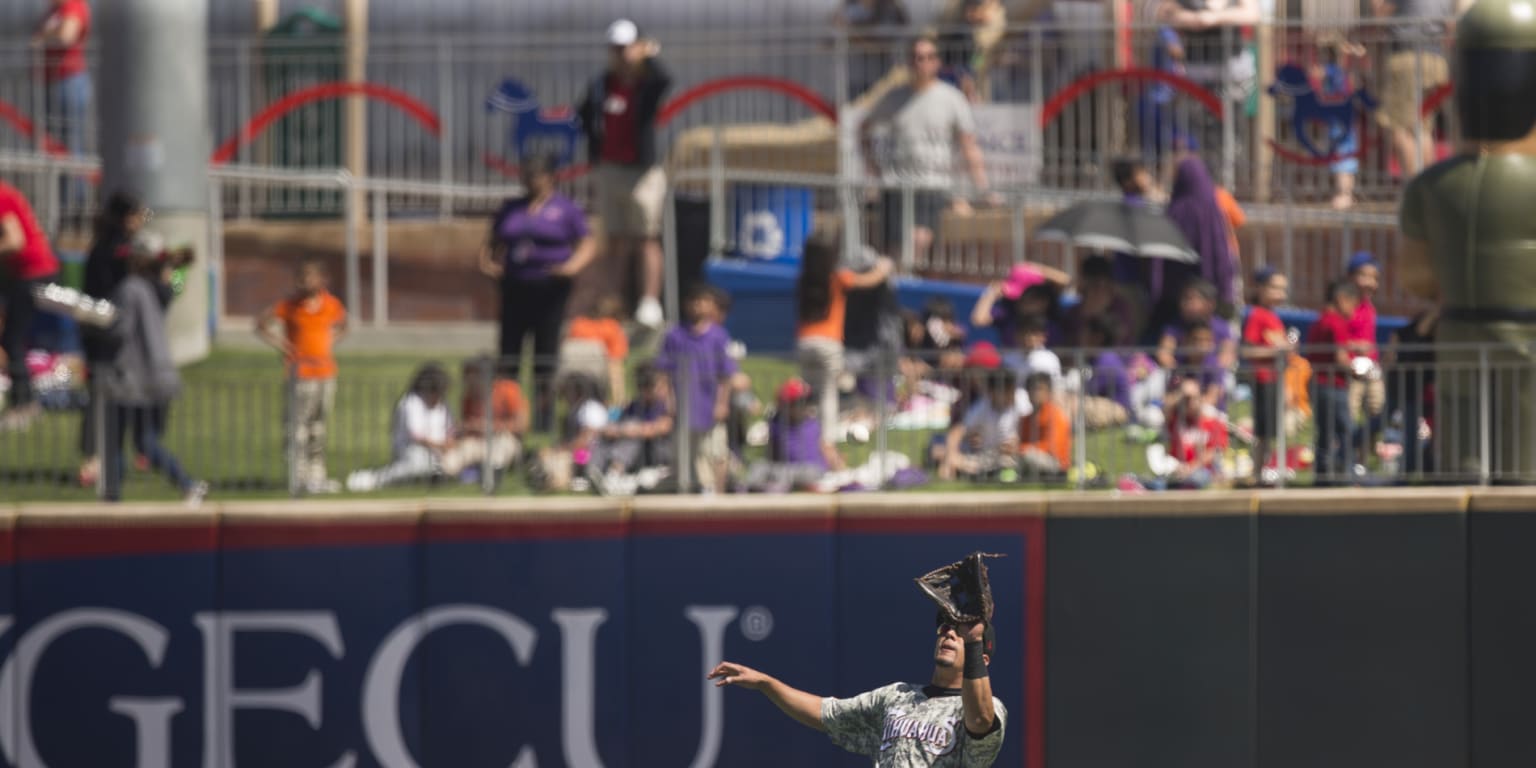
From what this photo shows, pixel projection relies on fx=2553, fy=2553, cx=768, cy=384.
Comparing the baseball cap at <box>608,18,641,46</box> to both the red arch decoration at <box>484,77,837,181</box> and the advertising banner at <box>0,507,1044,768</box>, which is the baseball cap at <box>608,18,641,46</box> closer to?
the red arch decoration at <box>484,77,837,181</box>

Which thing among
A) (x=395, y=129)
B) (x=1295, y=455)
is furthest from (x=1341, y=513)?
(x=395, y=129)

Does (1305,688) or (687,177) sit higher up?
(687,177)

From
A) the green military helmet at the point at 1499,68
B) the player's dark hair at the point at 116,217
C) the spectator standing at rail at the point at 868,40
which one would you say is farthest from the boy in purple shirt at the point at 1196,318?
the player's dark hair at the point at 116,217

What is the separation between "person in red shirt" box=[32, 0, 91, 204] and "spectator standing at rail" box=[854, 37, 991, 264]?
5536 millimetres

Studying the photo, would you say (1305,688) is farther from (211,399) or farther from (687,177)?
(687,177)

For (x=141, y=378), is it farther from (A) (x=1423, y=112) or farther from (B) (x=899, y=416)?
(A) (x=1423, y=112)

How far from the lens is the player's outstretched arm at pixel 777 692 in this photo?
7.99 metres

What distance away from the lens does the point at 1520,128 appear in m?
11.8

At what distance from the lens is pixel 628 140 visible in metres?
15.7

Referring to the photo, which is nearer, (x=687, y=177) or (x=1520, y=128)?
(x=1520, y=128)

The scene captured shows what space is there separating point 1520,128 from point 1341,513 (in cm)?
202

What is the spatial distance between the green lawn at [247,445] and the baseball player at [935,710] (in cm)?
355

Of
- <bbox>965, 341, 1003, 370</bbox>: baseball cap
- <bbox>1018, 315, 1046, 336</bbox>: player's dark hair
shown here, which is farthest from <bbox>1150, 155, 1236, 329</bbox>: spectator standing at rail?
<bbox>965, 341, 1003, 370</bbox>: baseball cap

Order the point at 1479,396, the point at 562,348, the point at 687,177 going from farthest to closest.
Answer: the point at 687,177 → the point at 562,348 → the point at 1479,396
